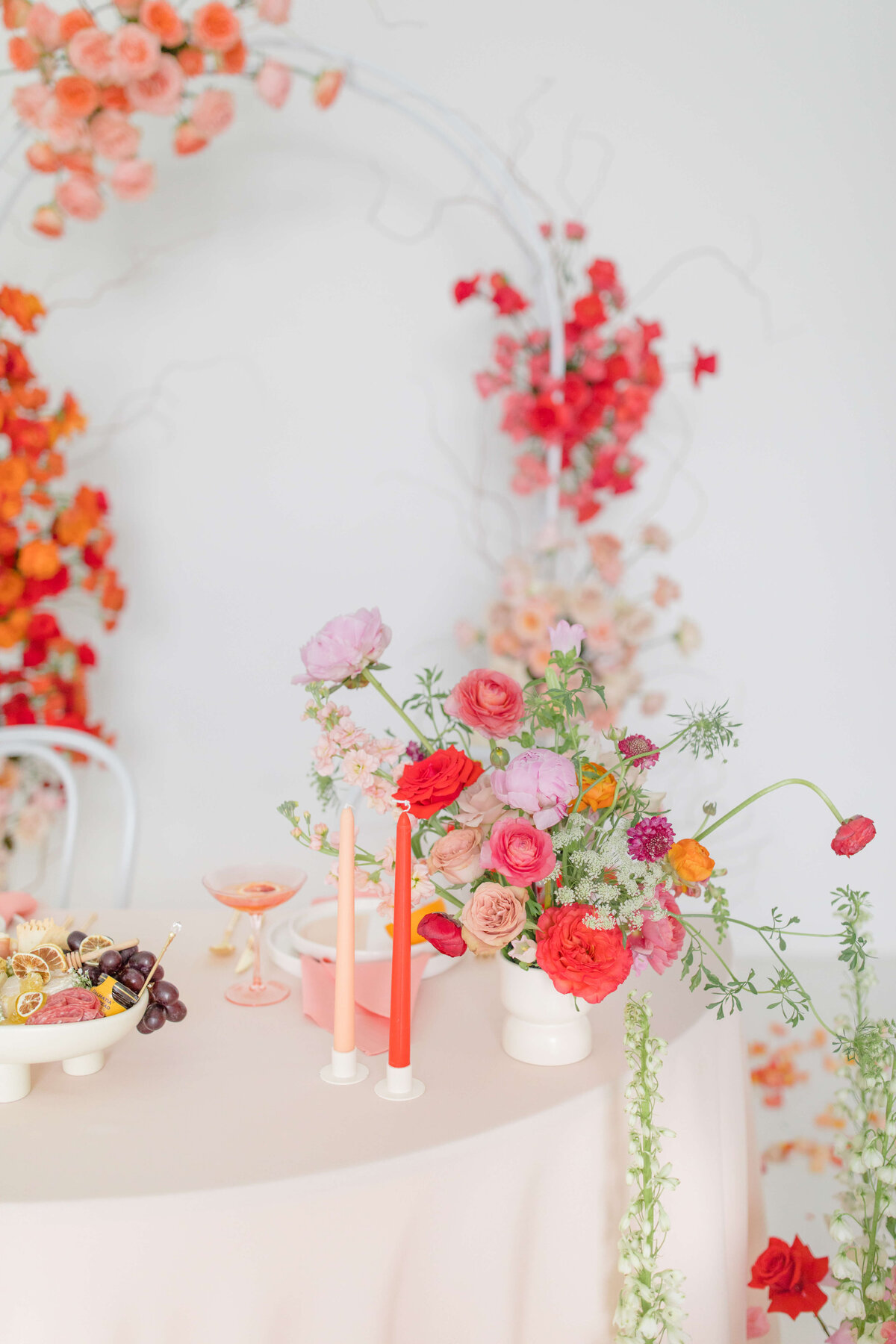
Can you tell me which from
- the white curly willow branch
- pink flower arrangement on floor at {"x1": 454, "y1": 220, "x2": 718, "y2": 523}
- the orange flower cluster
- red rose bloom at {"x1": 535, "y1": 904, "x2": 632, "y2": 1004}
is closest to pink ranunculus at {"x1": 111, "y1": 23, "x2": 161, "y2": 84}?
the white curly willow branch

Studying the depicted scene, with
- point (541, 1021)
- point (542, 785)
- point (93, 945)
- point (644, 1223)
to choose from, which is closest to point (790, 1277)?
point (644, 1223)

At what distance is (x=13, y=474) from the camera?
1.93m

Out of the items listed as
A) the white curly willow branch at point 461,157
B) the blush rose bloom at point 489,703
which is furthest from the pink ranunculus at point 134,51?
the blush rose bloom at point 489,703

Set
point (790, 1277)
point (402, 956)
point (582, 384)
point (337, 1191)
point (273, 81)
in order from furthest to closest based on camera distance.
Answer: point (582, 384) → point (273, 81) → point (790, 1277) → point (402, 956) → point (337, 1191)

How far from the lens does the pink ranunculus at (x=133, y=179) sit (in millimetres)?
1837

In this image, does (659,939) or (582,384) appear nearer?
(659,939)

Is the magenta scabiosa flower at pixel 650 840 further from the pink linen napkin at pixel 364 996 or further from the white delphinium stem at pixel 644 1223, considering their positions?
the pink linen napkin at pixel 364 996

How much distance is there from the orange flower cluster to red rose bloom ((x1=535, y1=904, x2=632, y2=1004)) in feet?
5.00

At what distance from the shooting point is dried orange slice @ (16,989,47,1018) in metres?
0.82

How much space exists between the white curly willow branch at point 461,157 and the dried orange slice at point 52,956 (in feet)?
4.63

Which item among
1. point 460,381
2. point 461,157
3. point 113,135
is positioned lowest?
point 460,381

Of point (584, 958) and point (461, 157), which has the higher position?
point (461, 157)

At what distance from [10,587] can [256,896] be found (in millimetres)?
1229

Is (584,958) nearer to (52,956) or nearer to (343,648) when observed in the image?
(343,648)
